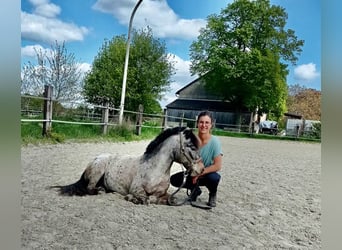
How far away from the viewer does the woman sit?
2.21m

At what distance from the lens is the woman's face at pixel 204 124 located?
2209 millimetres

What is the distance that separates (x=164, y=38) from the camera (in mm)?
2297

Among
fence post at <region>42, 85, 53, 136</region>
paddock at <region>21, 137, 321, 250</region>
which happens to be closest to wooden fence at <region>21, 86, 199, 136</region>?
fence post at <region>42, 85, 53, 136</region>

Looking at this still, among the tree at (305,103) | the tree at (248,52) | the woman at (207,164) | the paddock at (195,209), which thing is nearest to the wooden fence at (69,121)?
the paddock at (195,209)

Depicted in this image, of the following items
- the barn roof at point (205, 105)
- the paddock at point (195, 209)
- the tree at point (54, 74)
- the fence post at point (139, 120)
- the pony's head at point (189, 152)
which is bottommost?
the paddock at point (195, 209)

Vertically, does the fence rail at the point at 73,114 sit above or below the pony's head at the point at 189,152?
above

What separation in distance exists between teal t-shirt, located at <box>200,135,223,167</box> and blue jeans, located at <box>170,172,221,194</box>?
2.6 inches

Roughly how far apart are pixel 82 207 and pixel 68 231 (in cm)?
14

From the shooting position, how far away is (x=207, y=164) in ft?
7.31

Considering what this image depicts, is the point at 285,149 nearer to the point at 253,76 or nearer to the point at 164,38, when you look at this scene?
the point at 253,76

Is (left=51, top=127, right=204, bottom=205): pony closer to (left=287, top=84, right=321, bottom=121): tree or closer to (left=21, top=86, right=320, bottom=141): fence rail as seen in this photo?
(left=21, top=86, right=320, bottom=141): fence rail

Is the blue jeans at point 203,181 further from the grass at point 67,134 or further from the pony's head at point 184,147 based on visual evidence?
the grass at point 67,134

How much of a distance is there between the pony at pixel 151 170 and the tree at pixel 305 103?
1.80 feet

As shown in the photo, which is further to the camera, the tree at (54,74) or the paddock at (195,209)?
the tree at (54,74)
